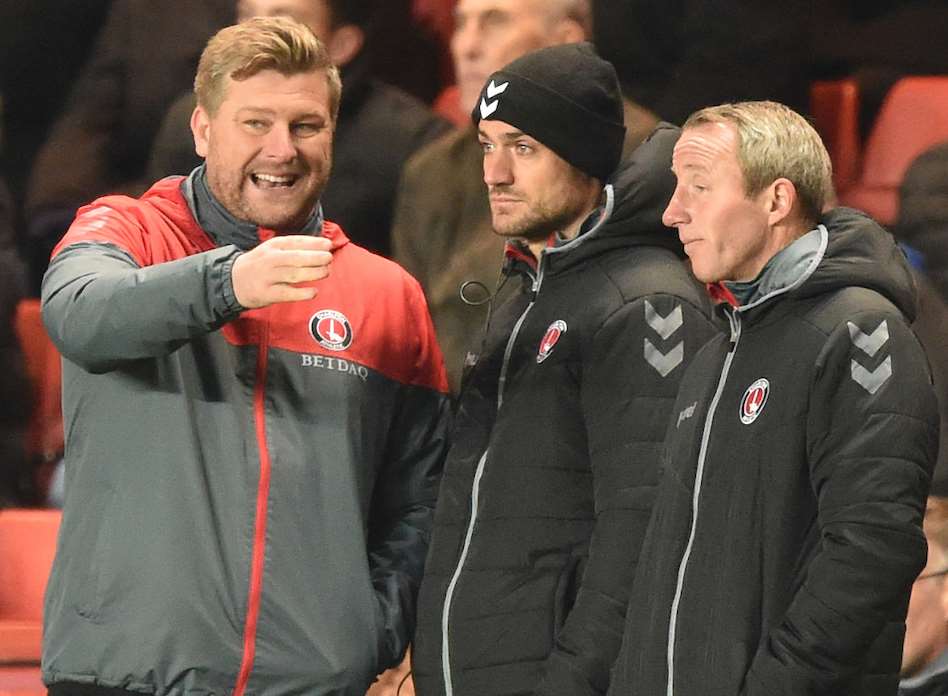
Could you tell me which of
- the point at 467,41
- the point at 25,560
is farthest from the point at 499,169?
the point at 25,560

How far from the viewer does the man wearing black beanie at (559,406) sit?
2.95 m

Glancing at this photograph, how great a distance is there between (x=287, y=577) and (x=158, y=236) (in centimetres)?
59

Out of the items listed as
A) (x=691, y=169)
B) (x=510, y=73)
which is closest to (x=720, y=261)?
(x=691, y=169)

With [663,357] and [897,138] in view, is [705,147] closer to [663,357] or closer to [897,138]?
[663,357]

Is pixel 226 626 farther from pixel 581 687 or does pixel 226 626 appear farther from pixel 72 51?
pixel 72 51

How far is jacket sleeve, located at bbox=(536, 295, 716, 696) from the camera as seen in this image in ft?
9.55

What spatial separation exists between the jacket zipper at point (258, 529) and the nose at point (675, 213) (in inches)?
26.5

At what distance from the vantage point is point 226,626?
2.94 metres

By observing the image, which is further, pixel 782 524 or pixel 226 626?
pixel 226 626

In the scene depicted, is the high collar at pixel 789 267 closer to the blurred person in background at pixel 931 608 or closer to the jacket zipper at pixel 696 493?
the jacket zipper at pixel 696 493

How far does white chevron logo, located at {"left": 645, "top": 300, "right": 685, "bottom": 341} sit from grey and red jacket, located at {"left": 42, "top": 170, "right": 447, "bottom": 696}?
0.48 metres

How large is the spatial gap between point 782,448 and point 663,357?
46 centimetres

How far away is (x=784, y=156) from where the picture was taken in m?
2.75

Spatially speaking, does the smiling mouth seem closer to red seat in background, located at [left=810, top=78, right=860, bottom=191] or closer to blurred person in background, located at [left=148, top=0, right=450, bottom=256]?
blurred person in background, located at [left=148, top=0, right=450, bottom=256]
